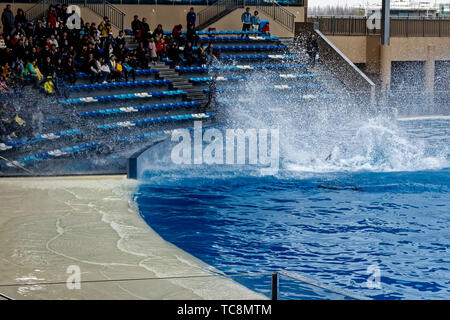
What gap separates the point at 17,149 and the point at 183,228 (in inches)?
203

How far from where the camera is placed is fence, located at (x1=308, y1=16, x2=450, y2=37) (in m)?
28.7

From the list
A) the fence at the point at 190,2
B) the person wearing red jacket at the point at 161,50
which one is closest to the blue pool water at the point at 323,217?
the person wearing red jacket at the point at 161,50

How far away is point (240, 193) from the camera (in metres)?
12.4

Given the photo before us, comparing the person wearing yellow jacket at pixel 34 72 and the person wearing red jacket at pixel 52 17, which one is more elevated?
the person wearing red jacket at pixel 52 17

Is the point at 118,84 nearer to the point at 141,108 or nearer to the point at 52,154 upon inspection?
the point at 141,108

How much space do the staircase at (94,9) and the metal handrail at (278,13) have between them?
6.40 m

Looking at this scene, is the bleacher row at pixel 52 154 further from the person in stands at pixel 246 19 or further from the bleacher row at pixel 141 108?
the person in stands at pixel 246 19

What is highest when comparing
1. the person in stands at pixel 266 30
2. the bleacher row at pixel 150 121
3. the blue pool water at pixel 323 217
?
the person in stands at pixel 266 30

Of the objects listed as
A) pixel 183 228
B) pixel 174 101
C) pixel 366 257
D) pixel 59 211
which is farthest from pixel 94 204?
pixel 174 101

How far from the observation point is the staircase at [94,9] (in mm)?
21875

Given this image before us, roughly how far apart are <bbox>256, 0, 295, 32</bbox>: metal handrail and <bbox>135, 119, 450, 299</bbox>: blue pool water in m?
11.5

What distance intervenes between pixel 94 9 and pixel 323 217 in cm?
1520

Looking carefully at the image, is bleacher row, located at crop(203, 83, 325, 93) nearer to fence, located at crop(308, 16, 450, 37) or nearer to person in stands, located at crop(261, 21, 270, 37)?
person in stands, located at crop(261, 21, 270, 37)

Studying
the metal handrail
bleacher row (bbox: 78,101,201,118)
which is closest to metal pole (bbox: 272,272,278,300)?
bleacher row (bbox: 78,101,201,118)
